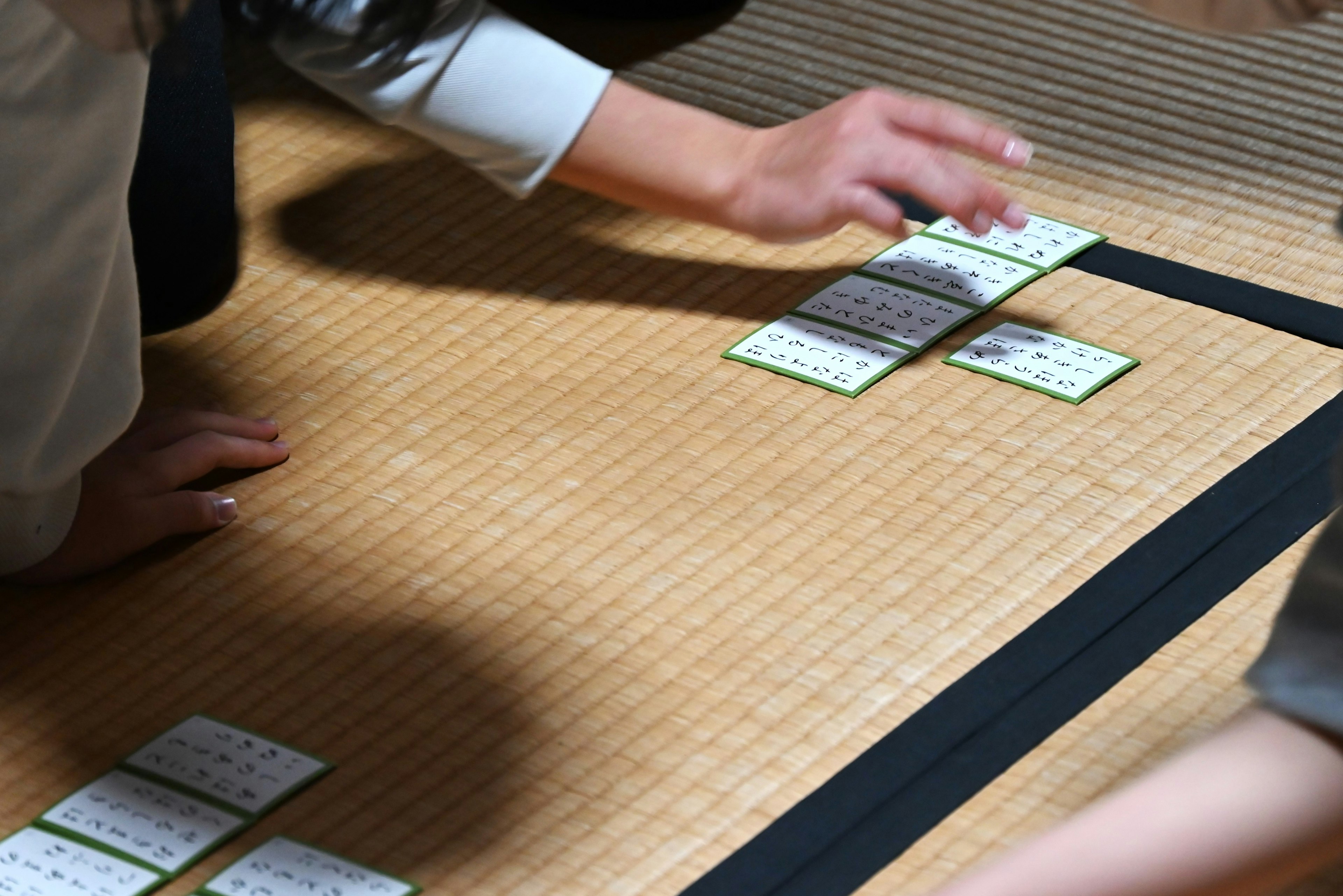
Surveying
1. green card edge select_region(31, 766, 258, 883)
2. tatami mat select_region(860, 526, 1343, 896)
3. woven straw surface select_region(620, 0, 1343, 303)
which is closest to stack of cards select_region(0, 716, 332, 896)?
green card edge select_region(31, 766, 258, 883)

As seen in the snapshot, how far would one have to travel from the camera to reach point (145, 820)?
2.66 feet

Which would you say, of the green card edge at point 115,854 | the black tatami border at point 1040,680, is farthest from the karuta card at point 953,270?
the green card edge at point 115,854

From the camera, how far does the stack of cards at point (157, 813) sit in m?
0.78

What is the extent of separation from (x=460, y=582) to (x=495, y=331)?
0.26m

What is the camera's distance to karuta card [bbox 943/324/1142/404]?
41.4 inches

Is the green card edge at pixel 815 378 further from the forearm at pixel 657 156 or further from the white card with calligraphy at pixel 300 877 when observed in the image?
the white card with calligraphy at pixel 300 877

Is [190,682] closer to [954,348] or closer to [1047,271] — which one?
[954,348]

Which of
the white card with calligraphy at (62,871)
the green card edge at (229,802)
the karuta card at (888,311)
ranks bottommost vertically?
the white card with calligraphy at (62,871)

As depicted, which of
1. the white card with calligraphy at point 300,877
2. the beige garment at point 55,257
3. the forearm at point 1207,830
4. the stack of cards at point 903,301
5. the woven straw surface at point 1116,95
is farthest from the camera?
the woven straw surface at point 1116,95

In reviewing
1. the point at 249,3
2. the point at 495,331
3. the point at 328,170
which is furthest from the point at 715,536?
the point at 328,170

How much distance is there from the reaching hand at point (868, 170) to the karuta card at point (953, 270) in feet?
0.28

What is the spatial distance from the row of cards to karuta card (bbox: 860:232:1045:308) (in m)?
0.55

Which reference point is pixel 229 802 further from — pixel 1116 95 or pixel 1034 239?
pixel 1116 95

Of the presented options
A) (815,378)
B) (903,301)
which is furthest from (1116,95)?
(815,378)
